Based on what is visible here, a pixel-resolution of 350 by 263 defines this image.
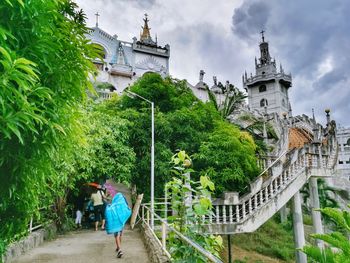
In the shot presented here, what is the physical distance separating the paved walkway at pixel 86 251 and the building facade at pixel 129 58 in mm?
22027

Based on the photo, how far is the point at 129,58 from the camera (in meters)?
35.8

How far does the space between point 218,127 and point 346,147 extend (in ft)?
62.7

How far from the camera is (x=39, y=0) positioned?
252cm

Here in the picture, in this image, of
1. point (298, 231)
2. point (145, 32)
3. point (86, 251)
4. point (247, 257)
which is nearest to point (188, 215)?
point (86, 251)

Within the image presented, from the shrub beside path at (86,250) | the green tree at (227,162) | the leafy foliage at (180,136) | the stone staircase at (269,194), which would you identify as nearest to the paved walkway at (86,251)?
the shrub beside path at (86,250)

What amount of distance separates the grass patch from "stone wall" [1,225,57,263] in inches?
381

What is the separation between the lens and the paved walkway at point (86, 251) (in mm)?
7497

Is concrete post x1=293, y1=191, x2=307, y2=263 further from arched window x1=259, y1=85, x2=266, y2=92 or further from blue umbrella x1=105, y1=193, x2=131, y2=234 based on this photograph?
arched window x1=259, y1=85, x2=266, y2=92

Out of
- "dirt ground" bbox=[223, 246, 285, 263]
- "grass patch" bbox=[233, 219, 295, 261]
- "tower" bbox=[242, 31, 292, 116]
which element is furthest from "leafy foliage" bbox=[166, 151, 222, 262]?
"tower" bbox=[242, 31, 292, 116]

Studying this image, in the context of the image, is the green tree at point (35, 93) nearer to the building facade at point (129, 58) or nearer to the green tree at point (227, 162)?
the green tree at point (227, 162)

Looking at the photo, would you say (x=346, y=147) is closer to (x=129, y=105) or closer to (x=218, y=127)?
(x=218, y=127)

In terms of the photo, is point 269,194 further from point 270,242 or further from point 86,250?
point 86,250

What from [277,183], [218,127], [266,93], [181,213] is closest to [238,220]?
[277,183]

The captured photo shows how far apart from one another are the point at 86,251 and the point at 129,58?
29895 mm
